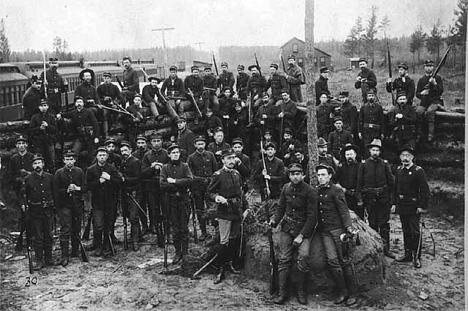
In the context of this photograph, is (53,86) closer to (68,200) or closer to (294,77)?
(68,200)

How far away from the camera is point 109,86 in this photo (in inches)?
526

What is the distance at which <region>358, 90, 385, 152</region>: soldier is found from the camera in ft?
37.4

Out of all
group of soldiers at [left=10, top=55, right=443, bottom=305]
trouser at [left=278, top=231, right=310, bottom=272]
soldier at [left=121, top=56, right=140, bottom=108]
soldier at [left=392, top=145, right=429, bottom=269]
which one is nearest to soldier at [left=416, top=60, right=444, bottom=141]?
group of soldiers at [left=10, top=55, right=443, bottom=305]

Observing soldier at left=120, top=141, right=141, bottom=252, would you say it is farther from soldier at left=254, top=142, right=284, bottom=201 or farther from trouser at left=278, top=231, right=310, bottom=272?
trouser at left=278, top=231, right=310, bottom=272

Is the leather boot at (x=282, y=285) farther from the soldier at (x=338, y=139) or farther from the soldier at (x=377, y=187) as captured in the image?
the soldier at (x=338, y=139)

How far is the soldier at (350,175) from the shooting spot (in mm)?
9461

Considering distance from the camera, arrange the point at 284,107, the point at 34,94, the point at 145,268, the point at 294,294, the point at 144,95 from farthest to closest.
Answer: the point at 144,95, the point at 284,107, the point at 34,94, the point at 145,268, the point at 294,294

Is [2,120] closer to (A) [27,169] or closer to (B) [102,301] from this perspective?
(A) [27,169]

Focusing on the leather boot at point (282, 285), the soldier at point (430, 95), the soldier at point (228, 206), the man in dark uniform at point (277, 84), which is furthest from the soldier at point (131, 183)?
the soldier at point (430, 95)

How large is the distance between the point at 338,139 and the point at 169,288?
17.5 ft

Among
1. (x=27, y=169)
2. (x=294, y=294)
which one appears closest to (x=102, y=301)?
(x=294, y=294)

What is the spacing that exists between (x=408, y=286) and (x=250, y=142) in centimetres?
718

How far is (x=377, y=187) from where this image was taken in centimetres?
909

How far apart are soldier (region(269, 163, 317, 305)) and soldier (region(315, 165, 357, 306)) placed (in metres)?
0.20
